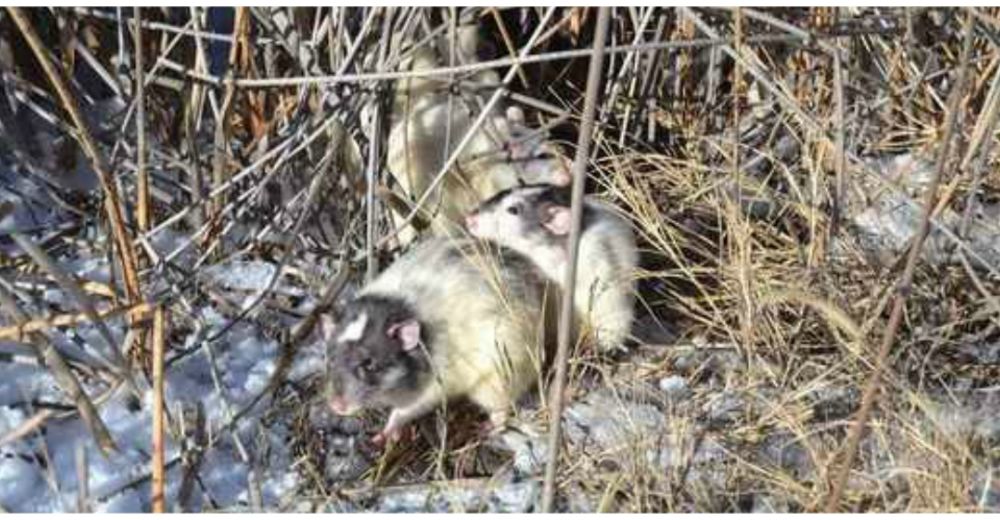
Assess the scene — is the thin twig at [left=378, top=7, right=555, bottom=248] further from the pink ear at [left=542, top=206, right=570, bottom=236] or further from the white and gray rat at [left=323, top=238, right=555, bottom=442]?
the pink ear at [left=542, top=206, right=570, bottom=236]

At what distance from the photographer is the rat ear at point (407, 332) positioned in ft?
10.6

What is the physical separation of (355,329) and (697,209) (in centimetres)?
120

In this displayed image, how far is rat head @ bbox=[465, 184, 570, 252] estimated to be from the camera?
3.67 meters

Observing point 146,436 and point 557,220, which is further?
point 557,220

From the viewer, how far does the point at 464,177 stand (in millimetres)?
4008

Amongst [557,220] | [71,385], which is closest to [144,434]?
[71,385]

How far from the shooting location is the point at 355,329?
3279 millimetres

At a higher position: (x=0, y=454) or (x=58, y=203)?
(x=58, y=203)

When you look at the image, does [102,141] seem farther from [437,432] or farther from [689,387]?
[689,387]

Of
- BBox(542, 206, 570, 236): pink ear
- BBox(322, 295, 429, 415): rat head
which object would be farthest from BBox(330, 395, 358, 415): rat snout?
BBox(542, 206, 570, 236): pink ear

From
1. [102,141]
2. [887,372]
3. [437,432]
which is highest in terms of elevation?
[102,141]

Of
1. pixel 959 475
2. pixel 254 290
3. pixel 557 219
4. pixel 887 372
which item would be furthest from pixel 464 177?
pixel 959 475

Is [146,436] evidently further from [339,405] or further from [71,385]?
[339,405]

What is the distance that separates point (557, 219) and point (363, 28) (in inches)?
28.0
